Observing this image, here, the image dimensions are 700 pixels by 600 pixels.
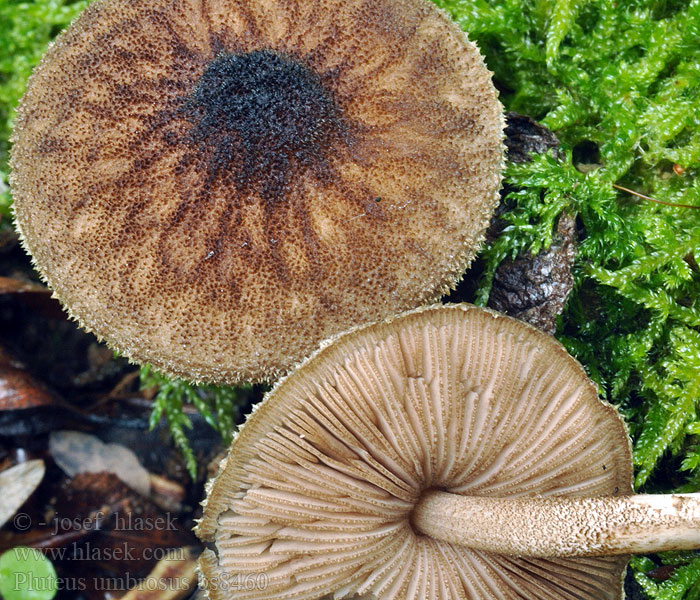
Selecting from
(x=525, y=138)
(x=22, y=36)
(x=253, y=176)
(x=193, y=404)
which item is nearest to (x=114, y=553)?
(x=193, y=404)

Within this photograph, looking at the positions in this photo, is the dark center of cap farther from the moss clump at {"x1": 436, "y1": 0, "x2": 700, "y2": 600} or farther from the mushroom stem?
the mushroom stem

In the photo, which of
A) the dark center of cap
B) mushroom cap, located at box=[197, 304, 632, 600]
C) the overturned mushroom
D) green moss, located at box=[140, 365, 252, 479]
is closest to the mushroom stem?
the overturned mushroom

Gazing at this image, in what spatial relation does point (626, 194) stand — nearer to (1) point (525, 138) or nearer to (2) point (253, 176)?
(1) point (525, 138)

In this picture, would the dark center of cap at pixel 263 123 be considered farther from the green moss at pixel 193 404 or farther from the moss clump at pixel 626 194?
the green moss at pixel 193 404
